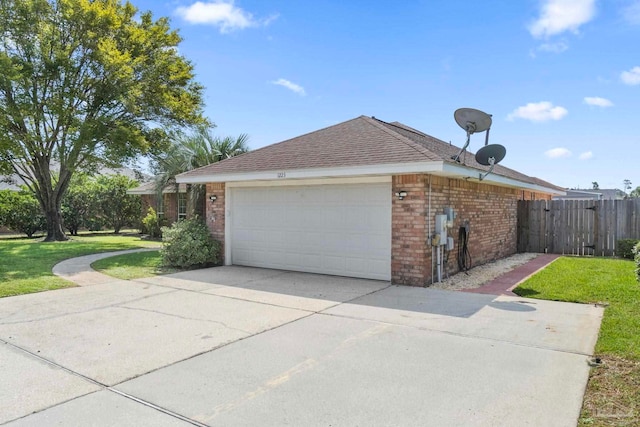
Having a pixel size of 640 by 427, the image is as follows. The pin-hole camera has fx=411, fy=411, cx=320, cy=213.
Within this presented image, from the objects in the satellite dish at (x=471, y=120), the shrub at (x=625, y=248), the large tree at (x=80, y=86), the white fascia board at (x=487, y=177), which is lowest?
the shrub at (x=625, y=248)

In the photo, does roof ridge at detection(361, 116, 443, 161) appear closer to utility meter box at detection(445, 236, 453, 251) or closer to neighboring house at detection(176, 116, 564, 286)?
neighboring house at detection(176, 116, 564, 286)

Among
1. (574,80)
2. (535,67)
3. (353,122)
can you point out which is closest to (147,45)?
(353,122)

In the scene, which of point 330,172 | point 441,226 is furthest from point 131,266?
point 441,226

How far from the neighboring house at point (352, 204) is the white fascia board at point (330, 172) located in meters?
0.02

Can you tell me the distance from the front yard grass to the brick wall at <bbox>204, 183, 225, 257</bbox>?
7.49 metres

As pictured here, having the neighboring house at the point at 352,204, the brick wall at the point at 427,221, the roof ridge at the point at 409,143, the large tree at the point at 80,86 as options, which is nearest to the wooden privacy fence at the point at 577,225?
the neighboring house at the point at 352,204

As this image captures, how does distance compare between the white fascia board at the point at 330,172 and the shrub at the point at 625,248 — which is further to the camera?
the shrub at the point at 625,248

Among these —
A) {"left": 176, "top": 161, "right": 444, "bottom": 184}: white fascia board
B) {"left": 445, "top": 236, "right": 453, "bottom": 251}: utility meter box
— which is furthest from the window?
{"left": 445, "top": 236, "right": 453, "bottom": 251}: utility meter box

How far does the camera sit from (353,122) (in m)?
11.6

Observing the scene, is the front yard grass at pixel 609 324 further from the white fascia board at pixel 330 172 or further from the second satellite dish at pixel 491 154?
the white fascia board at pixel 330 172

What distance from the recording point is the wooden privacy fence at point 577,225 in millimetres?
12952

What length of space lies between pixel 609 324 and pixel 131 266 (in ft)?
34.1

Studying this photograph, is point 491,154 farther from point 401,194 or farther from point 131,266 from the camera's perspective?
point 131,266

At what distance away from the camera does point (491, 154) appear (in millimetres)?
9070
